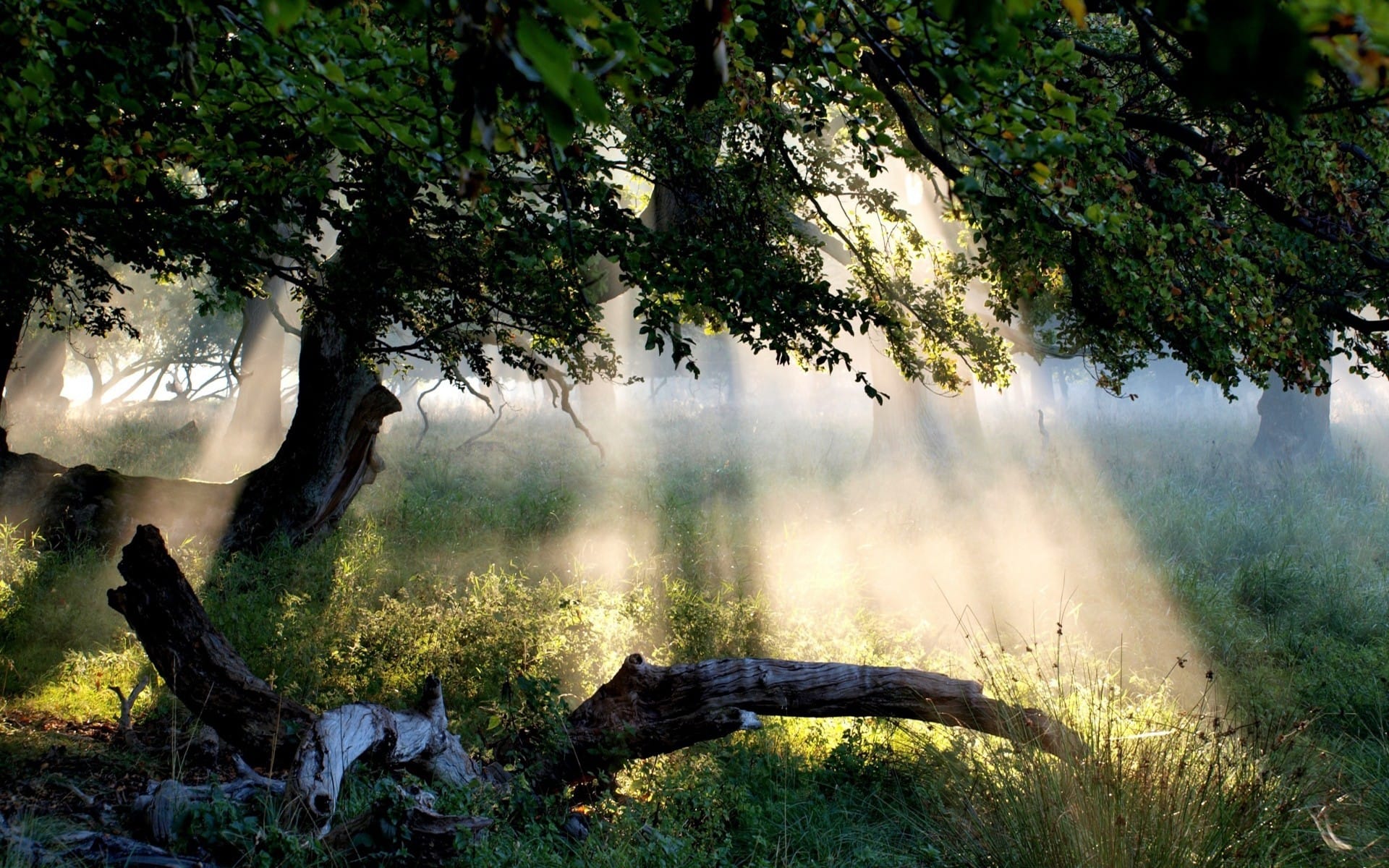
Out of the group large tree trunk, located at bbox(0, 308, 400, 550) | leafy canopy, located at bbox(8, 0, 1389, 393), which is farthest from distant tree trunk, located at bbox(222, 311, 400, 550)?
leafy canopy, located at bbox(8, 0, 1389, 393)

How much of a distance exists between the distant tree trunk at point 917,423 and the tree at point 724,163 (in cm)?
788

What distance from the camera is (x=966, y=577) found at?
10.1m

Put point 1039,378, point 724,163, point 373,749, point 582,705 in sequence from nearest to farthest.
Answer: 1. point 373,749
2. point 582,705
3. point 724,163
4. point 1039,378

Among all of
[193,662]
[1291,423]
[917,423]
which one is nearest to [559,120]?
[193,662]

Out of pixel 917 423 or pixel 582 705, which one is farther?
pixel 917 423

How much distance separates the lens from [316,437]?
1000 cm

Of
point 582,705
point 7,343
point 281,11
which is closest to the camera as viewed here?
point 281,11

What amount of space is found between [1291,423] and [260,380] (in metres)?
24.9

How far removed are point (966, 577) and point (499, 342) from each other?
5.78 m

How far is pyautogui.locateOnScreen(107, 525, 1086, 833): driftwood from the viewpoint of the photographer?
505cm

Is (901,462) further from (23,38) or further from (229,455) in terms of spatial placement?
(23,38)

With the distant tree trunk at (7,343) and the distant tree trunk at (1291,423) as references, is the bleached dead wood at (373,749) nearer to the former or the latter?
the distant tree trunk at (7,343)

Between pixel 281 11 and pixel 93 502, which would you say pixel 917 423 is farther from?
pixel 281 11

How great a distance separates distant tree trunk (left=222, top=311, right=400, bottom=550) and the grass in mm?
553
